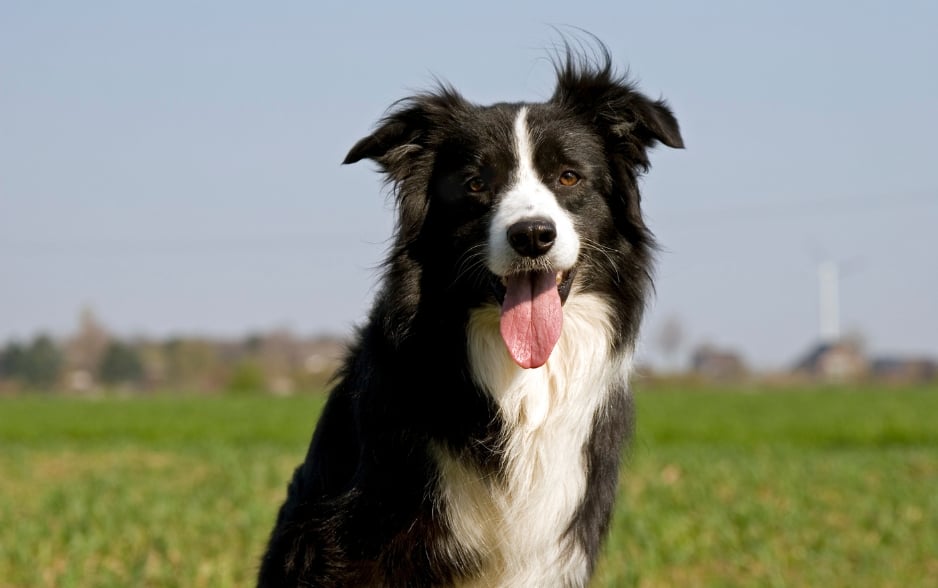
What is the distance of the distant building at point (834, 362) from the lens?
295ft

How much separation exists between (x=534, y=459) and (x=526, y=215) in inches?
43.8

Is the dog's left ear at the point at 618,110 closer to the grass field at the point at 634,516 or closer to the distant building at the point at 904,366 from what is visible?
the grass field at the point at 634,516

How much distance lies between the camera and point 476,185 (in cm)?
492

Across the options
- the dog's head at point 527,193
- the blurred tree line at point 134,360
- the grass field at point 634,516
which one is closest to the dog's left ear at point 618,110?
the dog's head at point 527,193

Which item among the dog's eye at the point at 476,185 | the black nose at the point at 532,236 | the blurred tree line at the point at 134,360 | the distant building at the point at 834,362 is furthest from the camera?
the distant building at the point at 834,362

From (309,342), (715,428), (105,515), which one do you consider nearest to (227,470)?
(105,515)

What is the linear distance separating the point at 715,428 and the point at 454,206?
2923 centimetres

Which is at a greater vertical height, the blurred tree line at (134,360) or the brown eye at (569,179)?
the brown eye at (569,179)

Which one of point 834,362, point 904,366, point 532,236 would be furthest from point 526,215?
point 904,366

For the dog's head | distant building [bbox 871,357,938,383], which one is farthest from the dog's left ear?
distant building [bbox 871,357,938,383]

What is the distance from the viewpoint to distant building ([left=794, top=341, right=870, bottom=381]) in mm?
90000

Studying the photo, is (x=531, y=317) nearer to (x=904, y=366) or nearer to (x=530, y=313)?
(x=530, y=313)

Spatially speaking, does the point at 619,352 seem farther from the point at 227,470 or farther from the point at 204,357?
the point at 204,357

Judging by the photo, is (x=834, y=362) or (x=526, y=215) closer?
(x=526, y=215)
